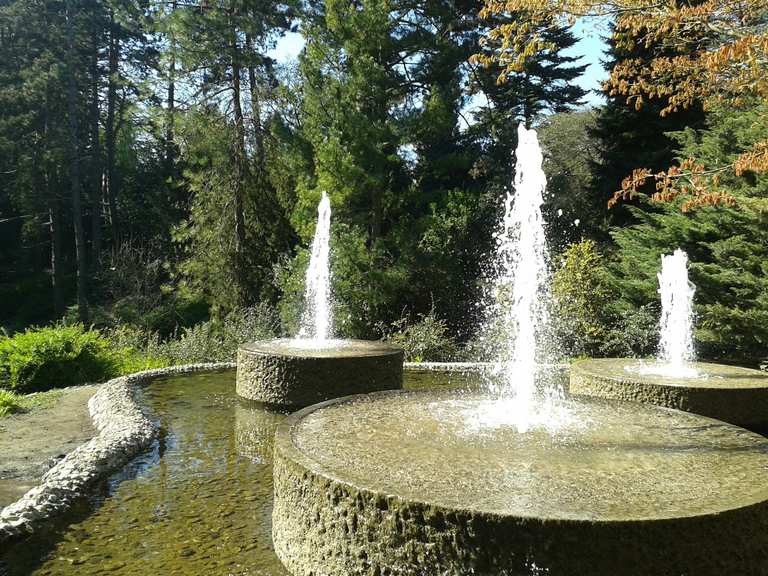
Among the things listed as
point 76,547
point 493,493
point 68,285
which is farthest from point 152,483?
point 68,285

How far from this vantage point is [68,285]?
2748cm

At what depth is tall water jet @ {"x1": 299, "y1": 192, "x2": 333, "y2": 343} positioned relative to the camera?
52.6 feet

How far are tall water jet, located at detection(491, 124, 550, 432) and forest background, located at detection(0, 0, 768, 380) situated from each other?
0.58 metres

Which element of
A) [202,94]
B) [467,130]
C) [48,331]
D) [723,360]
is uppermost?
[202,94]

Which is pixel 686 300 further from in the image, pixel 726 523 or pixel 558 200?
pixel 726 523

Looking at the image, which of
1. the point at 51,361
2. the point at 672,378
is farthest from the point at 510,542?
the point at 51,361

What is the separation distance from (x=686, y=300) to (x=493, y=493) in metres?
11.5

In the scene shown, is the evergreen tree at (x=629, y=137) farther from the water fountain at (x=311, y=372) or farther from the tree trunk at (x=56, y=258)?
the tree trunk at (x=56, y=258)

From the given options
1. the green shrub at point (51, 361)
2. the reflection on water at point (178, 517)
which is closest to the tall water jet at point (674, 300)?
the reflection on water at point (178, 517)

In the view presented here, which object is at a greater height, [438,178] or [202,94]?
[202,94]

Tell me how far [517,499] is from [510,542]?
12.5 inches

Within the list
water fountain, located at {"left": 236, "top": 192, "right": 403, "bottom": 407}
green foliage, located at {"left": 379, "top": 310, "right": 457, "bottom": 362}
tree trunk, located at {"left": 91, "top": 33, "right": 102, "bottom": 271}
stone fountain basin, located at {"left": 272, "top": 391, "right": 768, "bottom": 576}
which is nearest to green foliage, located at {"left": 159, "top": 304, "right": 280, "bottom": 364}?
green foliage, located at {"left": 379, "top": 310, "right": 457, "bottom": 362}

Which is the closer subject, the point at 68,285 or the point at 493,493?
the point at 493,493

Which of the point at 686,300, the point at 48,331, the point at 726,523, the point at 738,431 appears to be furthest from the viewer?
the point at 686,300
